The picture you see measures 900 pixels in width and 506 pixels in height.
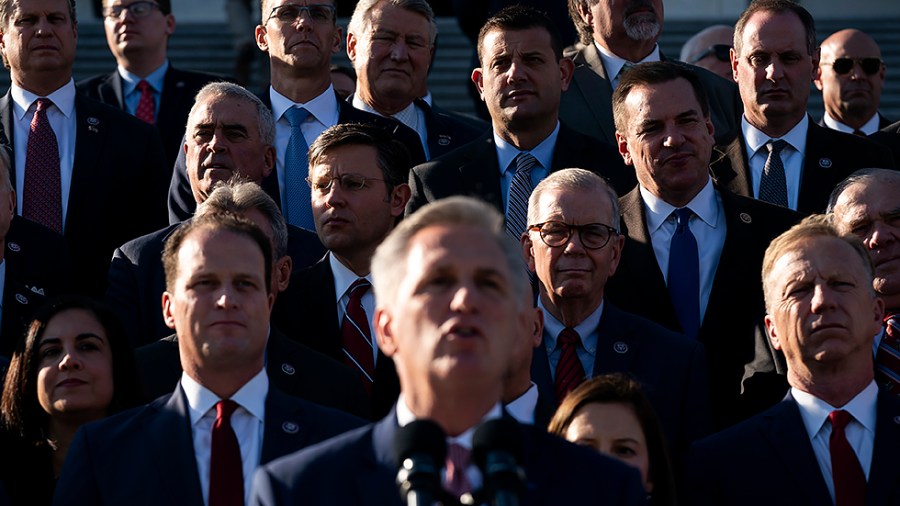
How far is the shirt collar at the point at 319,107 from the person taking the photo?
29.6 ft

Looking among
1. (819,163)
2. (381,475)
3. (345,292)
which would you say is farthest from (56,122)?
(381,475)

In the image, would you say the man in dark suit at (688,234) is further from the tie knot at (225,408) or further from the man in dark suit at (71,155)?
the man in dark suit at (71,155)

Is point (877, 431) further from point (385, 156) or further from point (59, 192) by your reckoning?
point (59, 192)

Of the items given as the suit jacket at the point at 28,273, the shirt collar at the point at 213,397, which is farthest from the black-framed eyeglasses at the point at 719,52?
the shirt collar at the point at 213,397

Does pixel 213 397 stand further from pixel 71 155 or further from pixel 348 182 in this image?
pixel 71 155

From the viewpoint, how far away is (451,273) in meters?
4.30

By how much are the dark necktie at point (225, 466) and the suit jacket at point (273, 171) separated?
2.56 m

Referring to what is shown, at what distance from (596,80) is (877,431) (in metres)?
3.70

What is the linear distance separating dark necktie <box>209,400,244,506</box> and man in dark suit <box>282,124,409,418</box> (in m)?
1.39

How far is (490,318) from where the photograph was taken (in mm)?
4234

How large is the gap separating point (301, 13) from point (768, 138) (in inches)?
104

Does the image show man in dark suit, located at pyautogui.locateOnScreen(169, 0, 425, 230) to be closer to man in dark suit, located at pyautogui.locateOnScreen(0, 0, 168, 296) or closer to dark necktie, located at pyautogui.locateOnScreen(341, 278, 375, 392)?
man in dark suit, located at pyautogui.locateOnScreen(0, 0, 168, 296)

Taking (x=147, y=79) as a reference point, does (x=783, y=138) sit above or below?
below

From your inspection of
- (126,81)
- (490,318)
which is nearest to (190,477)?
(490,318)
